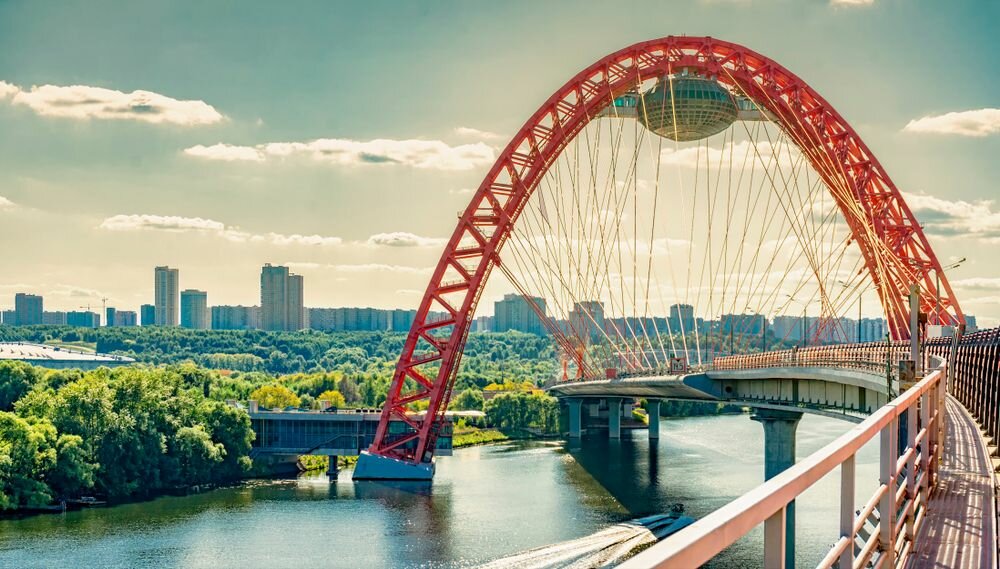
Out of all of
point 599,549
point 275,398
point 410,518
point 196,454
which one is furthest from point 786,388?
point 275,398

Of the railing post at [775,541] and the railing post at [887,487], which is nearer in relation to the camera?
the railing post at [775,541]

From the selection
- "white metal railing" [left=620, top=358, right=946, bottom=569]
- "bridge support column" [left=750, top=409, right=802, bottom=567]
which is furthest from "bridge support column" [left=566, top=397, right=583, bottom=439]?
"white metal railing" [left=620, top=358, right=946, bottom=569]

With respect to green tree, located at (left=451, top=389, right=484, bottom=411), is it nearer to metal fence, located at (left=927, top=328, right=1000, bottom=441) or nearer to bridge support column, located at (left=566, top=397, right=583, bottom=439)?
bridge support column, located at (left=566, top=397, right=583, bottom=439)

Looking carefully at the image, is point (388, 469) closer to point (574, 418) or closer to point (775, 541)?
point (574, 418)

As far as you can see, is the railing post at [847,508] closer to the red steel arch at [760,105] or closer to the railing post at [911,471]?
the railing post at [911,471]

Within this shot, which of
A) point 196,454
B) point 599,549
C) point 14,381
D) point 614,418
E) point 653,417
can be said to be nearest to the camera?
point 599,549

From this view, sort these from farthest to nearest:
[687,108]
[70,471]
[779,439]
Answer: [687,108]
[70,471]
[779,439]

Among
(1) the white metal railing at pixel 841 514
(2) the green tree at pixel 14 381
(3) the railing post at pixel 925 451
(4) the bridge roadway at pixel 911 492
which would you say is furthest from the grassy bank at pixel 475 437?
(1) the white metal railing at pixel 841 514
